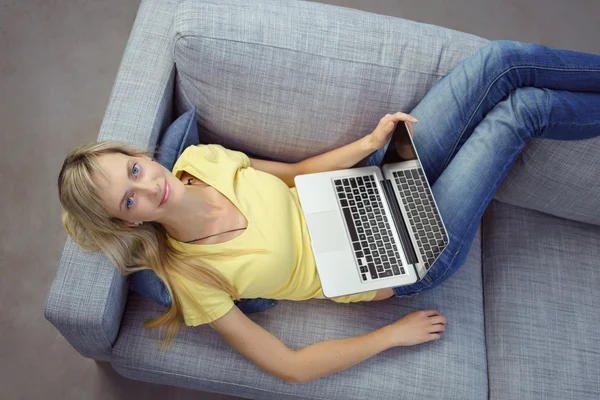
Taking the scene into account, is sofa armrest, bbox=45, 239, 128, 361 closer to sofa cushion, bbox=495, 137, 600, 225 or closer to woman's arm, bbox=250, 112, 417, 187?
woman's arm, bbox=250, 112, 417, 187

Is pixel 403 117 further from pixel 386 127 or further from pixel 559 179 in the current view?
pixel 559 179

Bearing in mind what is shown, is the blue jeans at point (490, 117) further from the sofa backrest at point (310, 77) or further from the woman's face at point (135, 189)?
the woman's face at point (135, 189)

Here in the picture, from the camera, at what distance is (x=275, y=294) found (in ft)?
4.54

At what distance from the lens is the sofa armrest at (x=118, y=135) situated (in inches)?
47.8

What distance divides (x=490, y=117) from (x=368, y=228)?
49cm

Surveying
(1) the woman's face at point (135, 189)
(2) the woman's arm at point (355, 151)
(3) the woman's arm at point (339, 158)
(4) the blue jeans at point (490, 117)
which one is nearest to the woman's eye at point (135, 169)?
(1) the woman's face at point (135, 189)

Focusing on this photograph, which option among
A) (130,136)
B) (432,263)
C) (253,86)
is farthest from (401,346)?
(130,136)

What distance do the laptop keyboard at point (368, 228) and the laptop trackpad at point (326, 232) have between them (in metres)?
0.03

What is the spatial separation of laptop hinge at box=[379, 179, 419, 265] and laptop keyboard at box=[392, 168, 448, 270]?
0.07 feet

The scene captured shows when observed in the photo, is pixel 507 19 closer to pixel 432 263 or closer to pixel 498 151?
pixel 498 151

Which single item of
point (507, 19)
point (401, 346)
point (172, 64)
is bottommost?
point (401, 346)

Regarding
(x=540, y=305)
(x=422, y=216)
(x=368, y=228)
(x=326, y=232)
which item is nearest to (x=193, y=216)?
(x=326, y=232)

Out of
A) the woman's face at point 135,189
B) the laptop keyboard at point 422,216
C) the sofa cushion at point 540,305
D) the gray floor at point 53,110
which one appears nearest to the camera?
the woman's face at point 135,189

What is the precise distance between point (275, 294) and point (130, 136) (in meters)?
0.58
